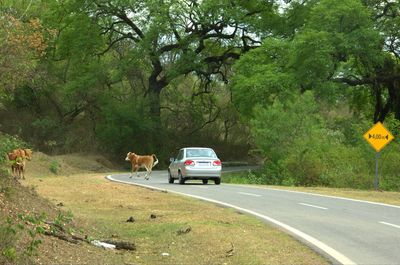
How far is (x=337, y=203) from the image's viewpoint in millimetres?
18859

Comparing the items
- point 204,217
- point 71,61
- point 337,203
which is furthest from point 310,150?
point 71,61

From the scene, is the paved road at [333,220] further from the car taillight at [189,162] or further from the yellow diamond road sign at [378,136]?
the yellow diamond road sign at [378,136]

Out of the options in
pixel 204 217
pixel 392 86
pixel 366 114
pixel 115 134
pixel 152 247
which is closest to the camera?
pixel 152 247

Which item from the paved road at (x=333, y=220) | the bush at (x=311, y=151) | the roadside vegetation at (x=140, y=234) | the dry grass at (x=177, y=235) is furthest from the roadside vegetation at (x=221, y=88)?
the roadside vegetation at (x=140, y=234)

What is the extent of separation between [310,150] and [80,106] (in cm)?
2681

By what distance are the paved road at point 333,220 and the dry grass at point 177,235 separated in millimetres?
498

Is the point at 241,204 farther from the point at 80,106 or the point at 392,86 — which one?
the point at 80,106

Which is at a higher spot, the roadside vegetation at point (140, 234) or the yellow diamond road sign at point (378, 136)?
the yellow diamond road sign at point (378, 136)

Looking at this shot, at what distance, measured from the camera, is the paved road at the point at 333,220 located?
9.95 m

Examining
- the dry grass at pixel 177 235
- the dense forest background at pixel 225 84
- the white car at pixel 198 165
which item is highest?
the dense forest background at pixel 225 84

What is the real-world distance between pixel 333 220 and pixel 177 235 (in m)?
4.49

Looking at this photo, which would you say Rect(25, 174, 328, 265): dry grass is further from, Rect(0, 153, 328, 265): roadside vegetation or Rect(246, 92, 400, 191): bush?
Rect(246, 92, 400, 191): bush

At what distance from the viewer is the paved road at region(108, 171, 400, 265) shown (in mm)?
9953

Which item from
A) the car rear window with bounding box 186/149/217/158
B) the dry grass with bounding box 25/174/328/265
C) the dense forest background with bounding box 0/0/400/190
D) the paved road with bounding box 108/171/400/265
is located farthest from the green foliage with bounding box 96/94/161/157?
the dry grass with bounding box 25/174/328/265
